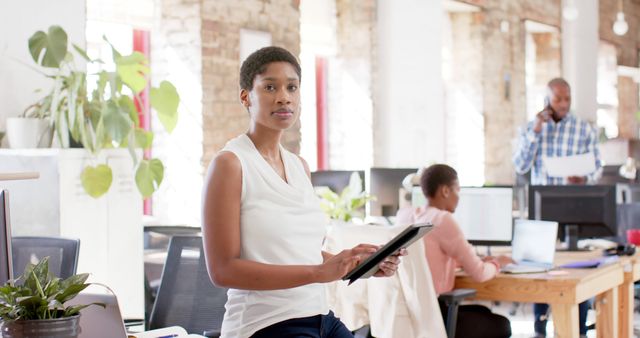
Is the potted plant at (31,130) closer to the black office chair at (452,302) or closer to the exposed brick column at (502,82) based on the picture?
the black office chair at (452,302)

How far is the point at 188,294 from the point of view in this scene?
3.68 m

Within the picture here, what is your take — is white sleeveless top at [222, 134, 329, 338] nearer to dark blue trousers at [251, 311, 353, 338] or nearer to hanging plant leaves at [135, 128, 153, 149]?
dark blue trousers at [251, 311, 353, 338]

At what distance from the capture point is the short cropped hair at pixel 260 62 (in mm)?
2295

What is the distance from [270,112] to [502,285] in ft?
8.27

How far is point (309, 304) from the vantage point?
7.45ft

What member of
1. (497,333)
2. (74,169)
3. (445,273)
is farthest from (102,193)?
(497,333)

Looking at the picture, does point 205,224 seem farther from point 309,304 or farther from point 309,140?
point 309,140

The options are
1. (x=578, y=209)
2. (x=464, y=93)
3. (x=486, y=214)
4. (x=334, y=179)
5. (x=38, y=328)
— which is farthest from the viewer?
(x=464, y=93)

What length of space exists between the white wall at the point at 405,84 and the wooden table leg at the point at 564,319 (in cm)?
494

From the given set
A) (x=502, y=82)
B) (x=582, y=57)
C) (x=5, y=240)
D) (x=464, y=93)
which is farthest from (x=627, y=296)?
(x=582, y=57)

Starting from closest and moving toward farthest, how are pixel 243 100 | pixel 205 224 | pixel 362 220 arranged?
pixel 205 224, pixel 243 100, pixel 362 220

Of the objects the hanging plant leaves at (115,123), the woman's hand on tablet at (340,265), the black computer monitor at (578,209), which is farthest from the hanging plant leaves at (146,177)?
the woman's hand on tablet at (340,265)

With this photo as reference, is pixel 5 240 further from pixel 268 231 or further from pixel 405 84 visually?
pixel 405 84

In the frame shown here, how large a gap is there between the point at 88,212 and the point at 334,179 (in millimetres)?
2297
